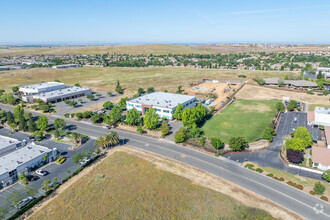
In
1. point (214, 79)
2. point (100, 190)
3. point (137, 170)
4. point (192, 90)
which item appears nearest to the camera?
point (100, 190)

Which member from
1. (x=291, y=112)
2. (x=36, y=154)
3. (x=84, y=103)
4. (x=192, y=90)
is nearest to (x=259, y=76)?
(x=192, y=90)

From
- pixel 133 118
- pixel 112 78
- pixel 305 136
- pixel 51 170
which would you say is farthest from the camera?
pixel 112 78

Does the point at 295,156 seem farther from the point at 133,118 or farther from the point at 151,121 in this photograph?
the point at 133,118

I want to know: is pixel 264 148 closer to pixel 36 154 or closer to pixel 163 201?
pixel 163 201

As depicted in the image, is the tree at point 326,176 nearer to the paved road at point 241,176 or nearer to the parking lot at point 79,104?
the paved road at point 241,176

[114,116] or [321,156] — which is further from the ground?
[114,116]

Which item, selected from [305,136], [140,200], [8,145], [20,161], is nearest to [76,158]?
[20,161]

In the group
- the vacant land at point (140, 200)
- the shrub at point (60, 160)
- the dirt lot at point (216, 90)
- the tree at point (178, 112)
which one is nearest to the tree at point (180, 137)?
the vacant land at point (140, 200)
